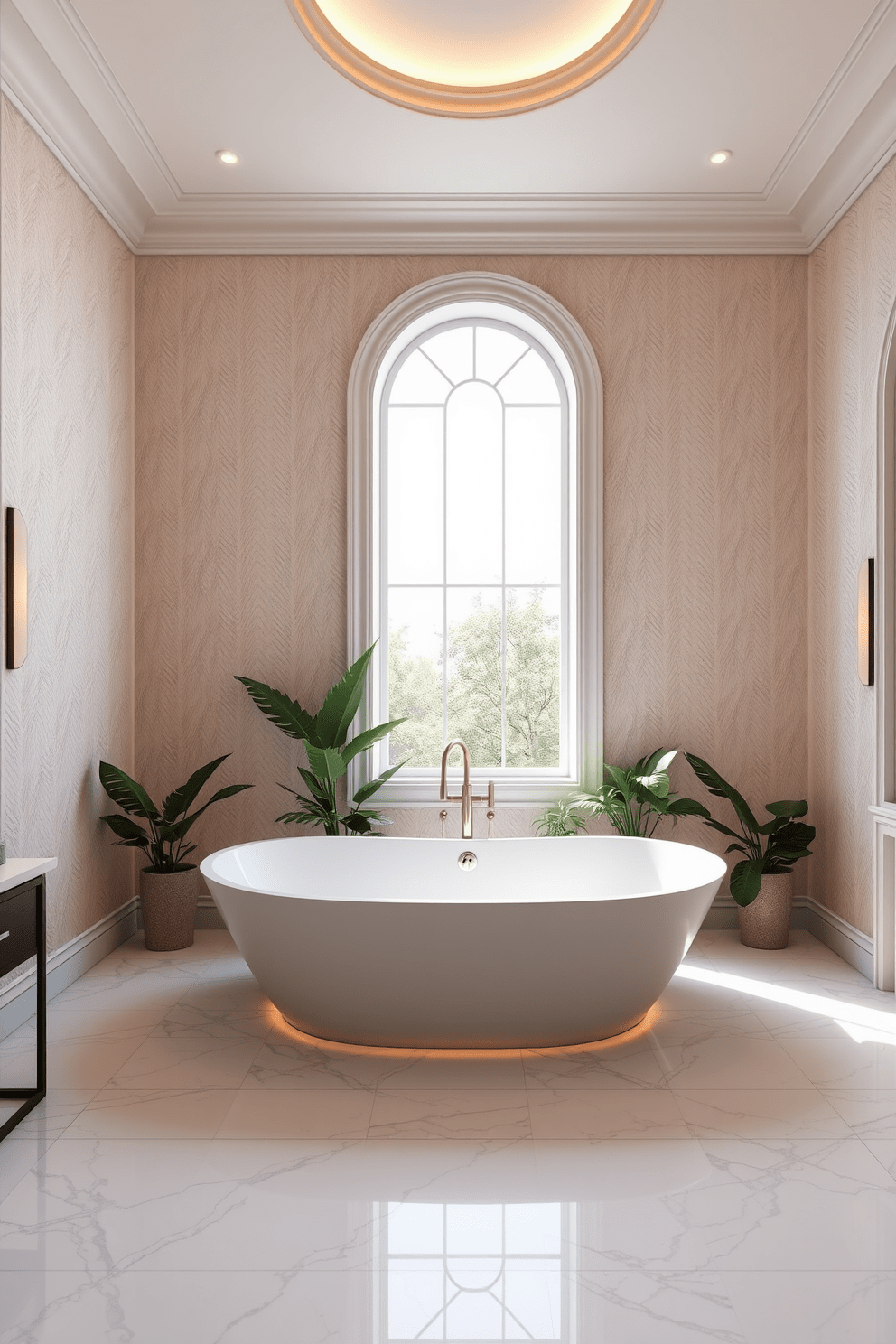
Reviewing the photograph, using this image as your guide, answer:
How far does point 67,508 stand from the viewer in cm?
331

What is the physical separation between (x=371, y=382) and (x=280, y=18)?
1.45m

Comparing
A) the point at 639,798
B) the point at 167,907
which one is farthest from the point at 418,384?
the point at 167,907

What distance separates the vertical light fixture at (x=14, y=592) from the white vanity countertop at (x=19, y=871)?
685mm

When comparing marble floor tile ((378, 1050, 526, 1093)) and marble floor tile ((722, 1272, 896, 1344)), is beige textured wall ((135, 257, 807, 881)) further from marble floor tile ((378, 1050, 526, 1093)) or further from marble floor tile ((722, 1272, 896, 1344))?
marble floor tile ((722, 1272, 896, 1344))

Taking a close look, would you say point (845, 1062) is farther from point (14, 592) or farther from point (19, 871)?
point (14, 592)

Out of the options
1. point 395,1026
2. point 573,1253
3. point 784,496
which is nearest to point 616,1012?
point 395,1026

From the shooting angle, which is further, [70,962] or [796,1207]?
[70,962]

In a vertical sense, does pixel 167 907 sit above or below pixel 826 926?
above

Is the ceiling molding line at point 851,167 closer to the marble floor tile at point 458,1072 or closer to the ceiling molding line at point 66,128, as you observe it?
the ceiling molding line at point 66,128

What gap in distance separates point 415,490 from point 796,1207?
3445 mm

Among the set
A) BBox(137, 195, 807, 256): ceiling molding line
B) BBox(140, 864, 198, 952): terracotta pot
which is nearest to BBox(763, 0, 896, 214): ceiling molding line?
BBox(137, 195, 807, 256): ceiling molding line

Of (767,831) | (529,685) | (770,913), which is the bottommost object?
(770,913)

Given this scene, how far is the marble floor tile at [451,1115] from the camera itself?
2.21 m

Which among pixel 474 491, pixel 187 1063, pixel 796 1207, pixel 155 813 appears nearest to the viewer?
pixel 796 1207
